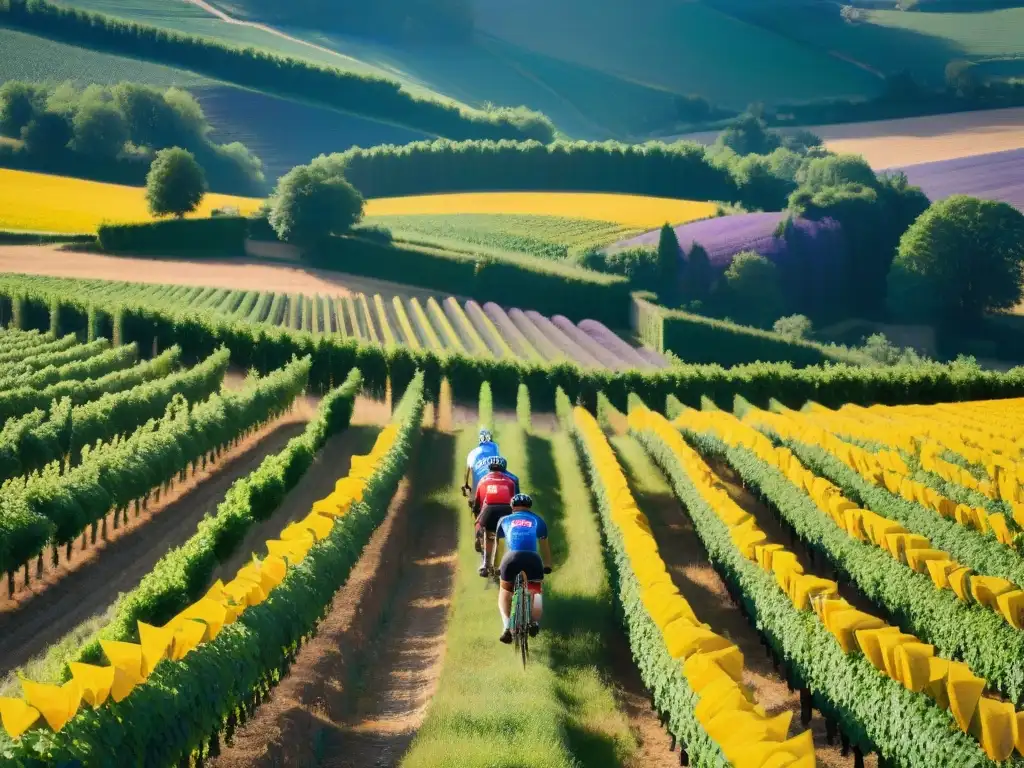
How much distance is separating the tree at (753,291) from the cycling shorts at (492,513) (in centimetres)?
5893

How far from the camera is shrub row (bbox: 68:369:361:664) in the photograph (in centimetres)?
1630

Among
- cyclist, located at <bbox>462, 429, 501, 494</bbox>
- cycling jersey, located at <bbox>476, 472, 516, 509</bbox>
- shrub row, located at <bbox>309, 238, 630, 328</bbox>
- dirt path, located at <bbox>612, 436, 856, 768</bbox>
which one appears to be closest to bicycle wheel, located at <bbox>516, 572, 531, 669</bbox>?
cycling jersey, located at <bbox>476, 472, 516, 509</bbox>

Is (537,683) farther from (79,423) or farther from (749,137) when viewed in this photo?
(749,137)

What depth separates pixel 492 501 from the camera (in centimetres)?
1858

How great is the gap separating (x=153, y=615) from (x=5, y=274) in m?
50.4

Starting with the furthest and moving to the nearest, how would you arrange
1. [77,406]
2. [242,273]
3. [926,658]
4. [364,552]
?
1. [242,273]
2. [77,406]
3. [364,552]
4. [926,658]

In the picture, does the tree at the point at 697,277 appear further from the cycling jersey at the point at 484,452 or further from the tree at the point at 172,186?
the cycling jersey at the point at 484,452

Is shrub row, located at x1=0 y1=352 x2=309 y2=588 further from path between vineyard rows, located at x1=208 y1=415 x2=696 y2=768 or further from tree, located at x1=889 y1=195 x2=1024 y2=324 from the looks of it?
tree, located at x1=889 y1=195 x2=1024 y2=324

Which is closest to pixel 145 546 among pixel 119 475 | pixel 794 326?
pixel 119 475

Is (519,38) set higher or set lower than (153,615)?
higher

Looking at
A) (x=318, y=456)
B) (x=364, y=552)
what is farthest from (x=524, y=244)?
(x=364, y=552)

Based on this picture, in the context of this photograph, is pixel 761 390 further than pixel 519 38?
No

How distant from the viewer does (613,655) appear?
57.6 feet

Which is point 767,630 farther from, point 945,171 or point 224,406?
point 945,171
